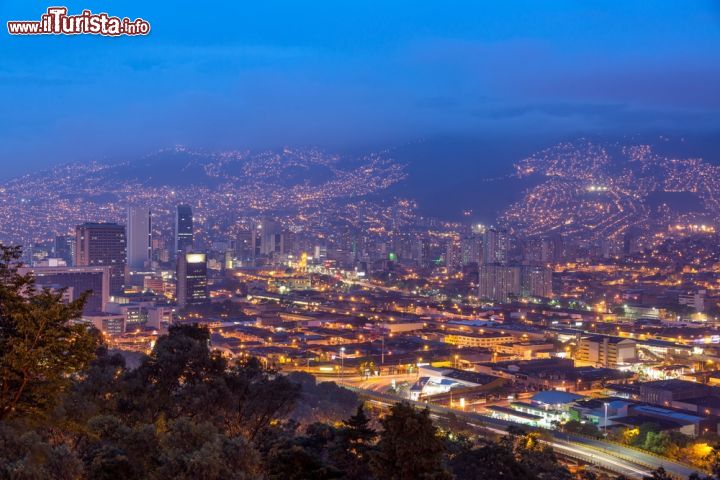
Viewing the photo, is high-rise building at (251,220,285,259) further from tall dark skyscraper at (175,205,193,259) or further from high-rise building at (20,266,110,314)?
high-rise building at (20,266,110,314)

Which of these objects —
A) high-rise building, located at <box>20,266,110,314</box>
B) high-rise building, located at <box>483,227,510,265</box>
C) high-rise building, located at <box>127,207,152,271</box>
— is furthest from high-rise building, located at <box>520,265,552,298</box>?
high-rise building, located at <box>127,207,152,271</box>

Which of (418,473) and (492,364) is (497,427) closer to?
(492,364)

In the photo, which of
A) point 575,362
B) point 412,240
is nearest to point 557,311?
point 575,362

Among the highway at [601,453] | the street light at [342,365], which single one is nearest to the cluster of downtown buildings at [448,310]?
Answer: the street light at [342,365]

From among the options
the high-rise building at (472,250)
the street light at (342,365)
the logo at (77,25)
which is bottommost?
the street light at (342,365)

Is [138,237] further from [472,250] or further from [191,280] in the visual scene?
[472,250]

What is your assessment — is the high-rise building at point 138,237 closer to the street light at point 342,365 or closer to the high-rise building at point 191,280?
the high-rise building at point 191,280
